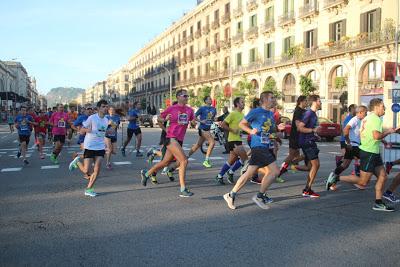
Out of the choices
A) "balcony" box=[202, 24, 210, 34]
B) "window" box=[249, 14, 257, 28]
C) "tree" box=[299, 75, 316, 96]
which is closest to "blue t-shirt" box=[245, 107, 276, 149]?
"tree" box=[299, 75, 316, 96]

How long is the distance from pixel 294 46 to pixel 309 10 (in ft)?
9.94

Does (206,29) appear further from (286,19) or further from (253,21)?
(286,19)

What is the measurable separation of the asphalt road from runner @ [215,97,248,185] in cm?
42

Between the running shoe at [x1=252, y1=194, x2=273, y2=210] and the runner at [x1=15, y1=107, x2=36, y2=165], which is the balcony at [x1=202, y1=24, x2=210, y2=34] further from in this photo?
the running shoe at [x1=252, y1=194, x2=273, y2=210]

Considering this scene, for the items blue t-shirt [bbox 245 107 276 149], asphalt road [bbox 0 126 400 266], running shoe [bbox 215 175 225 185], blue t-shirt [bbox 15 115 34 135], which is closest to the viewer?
asphalt road [bbox 0 126 400 266]

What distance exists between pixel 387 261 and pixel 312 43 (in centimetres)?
3192

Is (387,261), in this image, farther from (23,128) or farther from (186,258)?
(23,128)

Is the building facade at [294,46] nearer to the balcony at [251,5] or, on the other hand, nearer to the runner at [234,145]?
the balcony at [251,5]

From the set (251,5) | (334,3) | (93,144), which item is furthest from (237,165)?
(251,5)

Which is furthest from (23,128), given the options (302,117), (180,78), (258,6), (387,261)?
(180,78)

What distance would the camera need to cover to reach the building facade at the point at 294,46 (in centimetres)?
2795

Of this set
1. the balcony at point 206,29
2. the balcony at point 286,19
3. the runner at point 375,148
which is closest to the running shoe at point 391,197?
the runner at point 375,148

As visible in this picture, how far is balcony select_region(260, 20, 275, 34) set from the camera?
A: 39013 mm

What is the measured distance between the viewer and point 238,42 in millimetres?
46094
